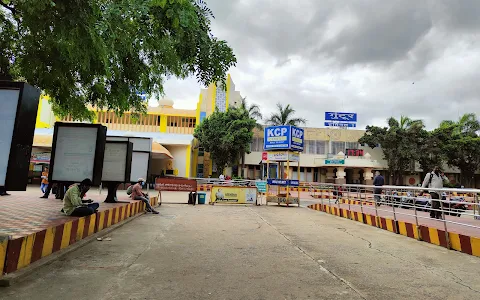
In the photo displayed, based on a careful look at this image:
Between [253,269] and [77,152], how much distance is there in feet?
20.4

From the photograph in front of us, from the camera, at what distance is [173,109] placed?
3709 cm

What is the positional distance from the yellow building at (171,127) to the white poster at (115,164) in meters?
21.0

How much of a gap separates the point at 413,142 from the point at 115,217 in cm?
3547

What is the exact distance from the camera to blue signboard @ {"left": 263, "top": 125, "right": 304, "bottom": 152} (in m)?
16.0

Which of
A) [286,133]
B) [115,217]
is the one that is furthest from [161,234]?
[286,133]

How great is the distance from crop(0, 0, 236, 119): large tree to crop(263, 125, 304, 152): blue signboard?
8.86 metres

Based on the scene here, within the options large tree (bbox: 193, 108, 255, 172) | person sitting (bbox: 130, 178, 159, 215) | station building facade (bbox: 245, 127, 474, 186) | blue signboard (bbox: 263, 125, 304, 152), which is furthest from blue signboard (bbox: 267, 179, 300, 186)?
station building facade (bbox: 245, 127, 474, 186)

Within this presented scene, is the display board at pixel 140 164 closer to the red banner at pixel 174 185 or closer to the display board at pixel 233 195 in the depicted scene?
the red banner at pixel 174 185

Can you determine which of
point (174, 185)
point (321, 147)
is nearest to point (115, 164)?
point (174, 185)

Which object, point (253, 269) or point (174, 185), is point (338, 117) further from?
point (253, 269)

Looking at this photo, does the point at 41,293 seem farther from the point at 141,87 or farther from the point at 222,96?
the point at 222,96

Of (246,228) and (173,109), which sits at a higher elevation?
(173,109)

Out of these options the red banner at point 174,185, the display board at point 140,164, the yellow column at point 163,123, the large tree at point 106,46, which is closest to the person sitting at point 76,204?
the large tree at point 106,46

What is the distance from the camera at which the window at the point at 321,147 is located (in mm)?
39938
